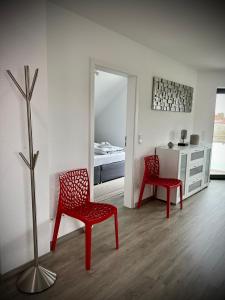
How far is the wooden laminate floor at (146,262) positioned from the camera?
1.84 m

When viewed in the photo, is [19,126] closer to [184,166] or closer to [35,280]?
[35,280]

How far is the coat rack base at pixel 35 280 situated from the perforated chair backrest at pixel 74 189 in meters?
0.61

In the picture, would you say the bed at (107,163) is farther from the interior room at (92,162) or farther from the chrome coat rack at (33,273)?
the chrome coat rack at (33,273)

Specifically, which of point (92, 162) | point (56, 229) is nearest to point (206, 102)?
point (92, 162)

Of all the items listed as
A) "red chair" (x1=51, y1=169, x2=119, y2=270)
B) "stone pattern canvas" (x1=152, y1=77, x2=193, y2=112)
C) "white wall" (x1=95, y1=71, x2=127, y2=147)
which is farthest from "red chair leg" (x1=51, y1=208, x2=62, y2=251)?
"white wall" (x1=95, y1=71, x2=127, y2=147)

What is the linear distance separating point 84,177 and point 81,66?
1217 millimetres

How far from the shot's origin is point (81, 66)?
8.17 ft

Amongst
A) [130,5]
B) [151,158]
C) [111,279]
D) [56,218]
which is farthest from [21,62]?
[151,158]

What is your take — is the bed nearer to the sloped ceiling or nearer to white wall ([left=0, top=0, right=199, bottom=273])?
the sloped ceiling

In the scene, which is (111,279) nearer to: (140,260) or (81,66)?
(140,260)

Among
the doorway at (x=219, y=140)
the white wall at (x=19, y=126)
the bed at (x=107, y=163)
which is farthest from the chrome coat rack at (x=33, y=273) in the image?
the doorway at (x=219, y=140)

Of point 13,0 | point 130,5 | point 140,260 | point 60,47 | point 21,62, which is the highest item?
point 130,5

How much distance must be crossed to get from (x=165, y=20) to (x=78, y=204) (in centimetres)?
216

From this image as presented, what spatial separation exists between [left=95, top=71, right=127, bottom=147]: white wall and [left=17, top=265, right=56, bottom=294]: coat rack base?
4270mm
